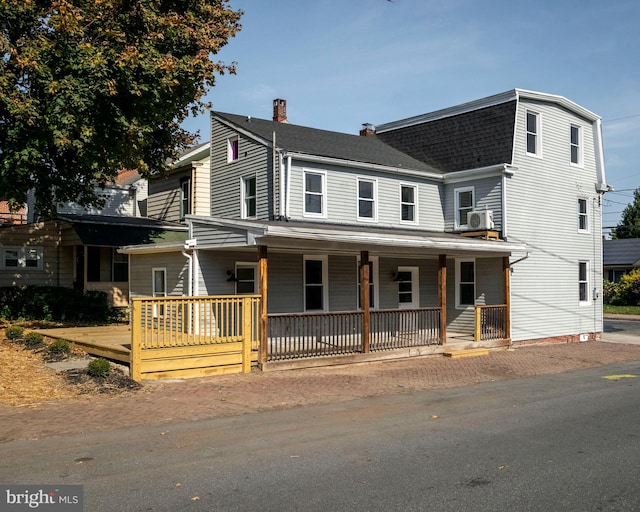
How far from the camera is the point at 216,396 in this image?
1090 cm

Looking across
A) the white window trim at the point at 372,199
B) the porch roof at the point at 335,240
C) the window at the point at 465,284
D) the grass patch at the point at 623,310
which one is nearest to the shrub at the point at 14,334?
the porch roof at the point at 335,240

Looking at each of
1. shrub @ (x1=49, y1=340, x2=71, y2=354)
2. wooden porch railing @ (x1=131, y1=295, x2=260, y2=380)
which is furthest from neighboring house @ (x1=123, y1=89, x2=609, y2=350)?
shrub @ (x1=49, y1=340, x2=71, y2=354)

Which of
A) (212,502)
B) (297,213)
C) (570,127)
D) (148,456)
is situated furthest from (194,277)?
(570,127)

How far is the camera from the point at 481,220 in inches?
Result: 790

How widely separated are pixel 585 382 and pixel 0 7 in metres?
15.9

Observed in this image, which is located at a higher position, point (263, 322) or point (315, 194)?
point (315, 194)

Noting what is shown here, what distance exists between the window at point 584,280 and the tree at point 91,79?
15372mm

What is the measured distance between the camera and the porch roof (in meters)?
13.8

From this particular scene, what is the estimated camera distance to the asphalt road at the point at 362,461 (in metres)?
5.55

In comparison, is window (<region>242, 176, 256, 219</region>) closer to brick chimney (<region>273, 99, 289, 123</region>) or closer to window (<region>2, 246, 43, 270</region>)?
brick chimney (<region>273, 99, 289, 123</region>)

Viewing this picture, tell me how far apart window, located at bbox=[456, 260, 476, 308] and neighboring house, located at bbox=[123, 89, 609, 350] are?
39 mm

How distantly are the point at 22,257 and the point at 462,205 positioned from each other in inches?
653

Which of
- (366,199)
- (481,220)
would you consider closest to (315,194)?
(366,199)

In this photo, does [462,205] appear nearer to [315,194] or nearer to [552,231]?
[552,231]
